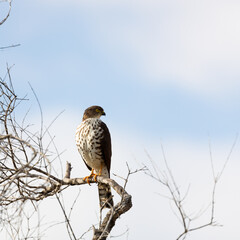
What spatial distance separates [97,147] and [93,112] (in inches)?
34.7

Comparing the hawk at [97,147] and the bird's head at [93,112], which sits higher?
the bird's head at [93,112]

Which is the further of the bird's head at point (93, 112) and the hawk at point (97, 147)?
the bird's head at point (93, 112)

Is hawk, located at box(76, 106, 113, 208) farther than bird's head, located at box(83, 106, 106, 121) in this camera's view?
No

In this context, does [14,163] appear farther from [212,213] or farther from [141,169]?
[212,213]

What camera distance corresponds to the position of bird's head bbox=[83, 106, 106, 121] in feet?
26.2

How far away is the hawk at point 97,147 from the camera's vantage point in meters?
7.37

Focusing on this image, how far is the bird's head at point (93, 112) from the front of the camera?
7.99 meters

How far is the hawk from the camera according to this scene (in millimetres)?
7371

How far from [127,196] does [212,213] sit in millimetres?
1482

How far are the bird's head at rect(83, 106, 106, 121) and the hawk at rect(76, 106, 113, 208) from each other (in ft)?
0.93

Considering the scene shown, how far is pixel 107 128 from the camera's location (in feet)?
25.1

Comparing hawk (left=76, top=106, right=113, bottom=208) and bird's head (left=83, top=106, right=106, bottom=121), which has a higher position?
bird's head (left=83, top=106, right=106, bottom=121)

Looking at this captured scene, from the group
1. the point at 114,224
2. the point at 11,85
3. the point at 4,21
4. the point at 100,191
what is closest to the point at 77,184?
the point at 100,191

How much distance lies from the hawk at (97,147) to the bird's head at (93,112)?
283mm
